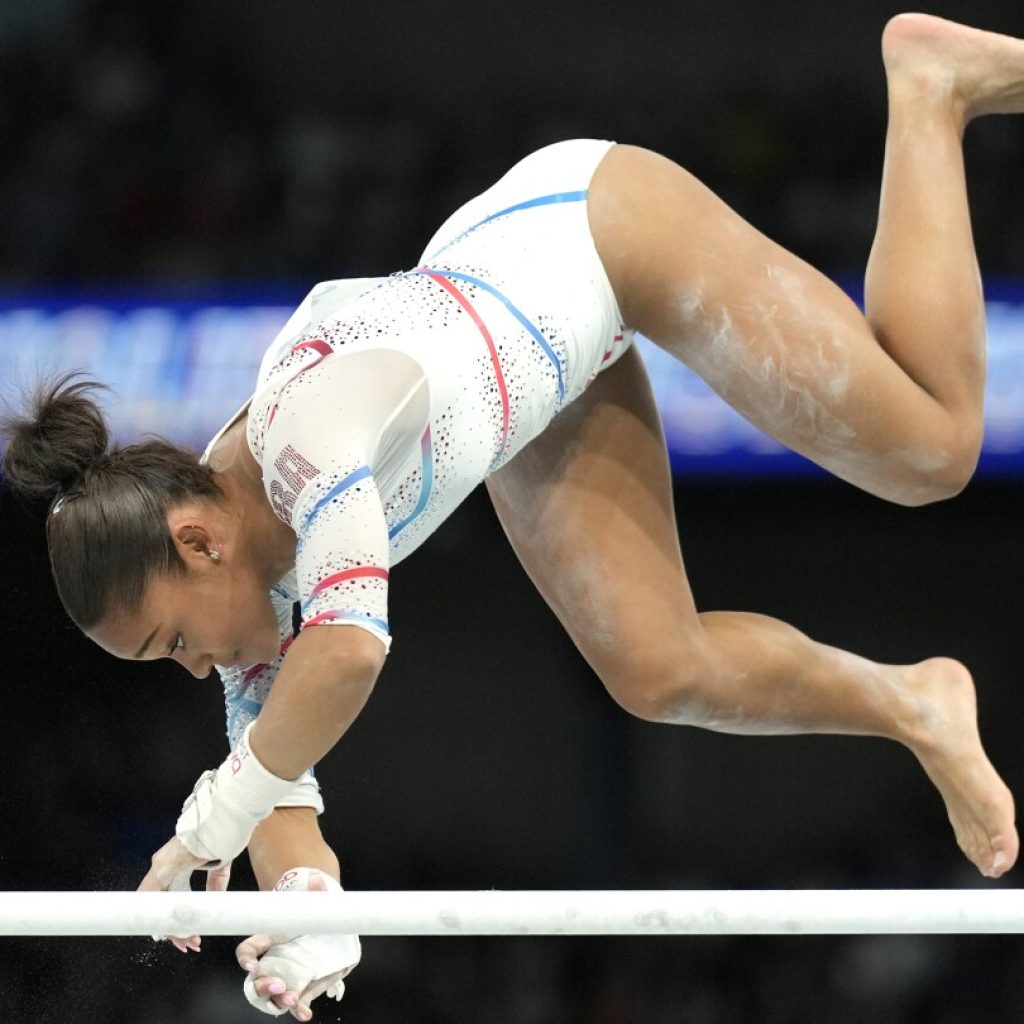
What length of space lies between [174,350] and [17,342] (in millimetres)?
399

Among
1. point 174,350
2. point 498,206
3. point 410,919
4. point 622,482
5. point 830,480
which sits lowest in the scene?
point 410,919

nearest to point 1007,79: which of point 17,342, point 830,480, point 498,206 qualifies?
point 498,206

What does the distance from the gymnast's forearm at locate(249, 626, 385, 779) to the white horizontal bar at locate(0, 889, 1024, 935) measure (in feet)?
0.63

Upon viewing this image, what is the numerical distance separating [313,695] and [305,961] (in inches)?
15.0

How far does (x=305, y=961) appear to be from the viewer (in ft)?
6.65

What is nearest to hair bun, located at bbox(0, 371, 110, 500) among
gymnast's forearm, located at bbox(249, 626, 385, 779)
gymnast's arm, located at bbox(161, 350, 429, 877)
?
gymnast's arm, located at bbox(161, 350, 429, 877)

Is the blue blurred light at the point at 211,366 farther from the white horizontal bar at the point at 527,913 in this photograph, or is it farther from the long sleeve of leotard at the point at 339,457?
the white horizontal bar at the point at 527,913

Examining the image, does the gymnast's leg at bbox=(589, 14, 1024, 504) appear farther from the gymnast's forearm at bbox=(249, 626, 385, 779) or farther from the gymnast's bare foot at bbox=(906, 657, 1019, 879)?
the gymnast's forearm at bbox=(249, 626, 385, 779)

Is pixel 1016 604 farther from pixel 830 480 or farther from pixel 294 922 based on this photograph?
pixel 294 922

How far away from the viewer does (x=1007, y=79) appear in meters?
2.41

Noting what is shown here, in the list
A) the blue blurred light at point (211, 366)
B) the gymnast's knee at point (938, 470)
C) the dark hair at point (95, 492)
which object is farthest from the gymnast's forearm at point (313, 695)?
the blue blurred light at point (211, 366)

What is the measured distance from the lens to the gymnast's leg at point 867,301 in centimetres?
225

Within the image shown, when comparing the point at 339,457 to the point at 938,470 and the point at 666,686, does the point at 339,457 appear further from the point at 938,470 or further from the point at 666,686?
the point at 938,470

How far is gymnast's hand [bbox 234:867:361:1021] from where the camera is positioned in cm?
199
